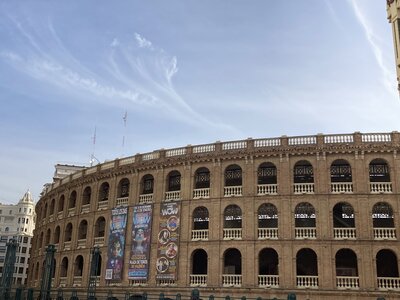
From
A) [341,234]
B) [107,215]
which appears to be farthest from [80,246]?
[341,234]

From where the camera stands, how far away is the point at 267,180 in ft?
149

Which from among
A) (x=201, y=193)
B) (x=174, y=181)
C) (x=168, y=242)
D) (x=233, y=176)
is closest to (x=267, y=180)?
(x=233, y=176)

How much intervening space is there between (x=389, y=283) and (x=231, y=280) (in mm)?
13088

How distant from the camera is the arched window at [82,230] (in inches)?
2094

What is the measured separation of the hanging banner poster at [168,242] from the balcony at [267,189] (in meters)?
8.04

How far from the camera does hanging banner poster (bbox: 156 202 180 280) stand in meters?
44.1

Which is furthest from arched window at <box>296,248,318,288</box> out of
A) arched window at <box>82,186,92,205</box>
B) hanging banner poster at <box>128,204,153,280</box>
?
arched window at <box>82,186,92,205</box>

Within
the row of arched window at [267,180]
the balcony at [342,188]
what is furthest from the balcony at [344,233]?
the row of arched window at [267,180]

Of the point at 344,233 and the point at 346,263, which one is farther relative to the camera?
the point at 346,263

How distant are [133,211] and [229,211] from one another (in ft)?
32.6

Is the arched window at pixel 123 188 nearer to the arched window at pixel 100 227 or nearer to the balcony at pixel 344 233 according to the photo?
the arched window at pixel 100 227

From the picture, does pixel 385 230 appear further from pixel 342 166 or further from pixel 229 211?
pixel 229 211

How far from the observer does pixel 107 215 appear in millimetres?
50125

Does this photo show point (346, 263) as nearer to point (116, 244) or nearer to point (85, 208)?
point (116, 244)
